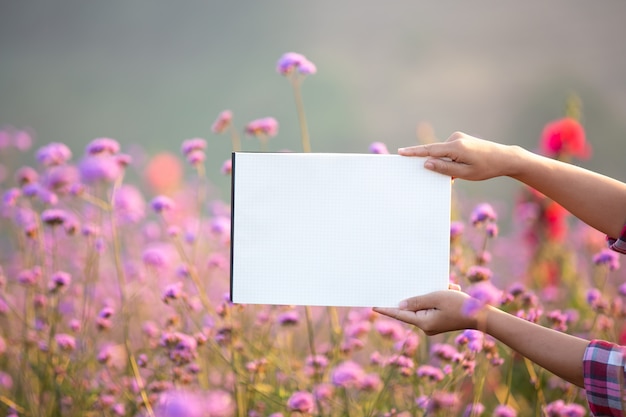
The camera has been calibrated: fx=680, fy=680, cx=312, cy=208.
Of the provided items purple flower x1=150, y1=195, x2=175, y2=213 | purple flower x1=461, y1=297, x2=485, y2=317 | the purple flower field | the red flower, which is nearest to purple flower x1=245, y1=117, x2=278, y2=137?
the purple flower field

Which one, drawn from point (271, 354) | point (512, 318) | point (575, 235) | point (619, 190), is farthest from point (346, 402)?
point (575, 235)

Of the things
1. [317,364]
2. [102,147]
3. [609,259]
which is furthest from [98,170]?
[609,259]

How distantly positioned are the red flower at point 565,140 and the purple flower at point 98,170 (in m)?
1.19

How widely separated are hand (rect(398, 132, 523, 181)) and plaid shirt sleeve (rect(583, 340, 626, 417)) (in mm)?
257

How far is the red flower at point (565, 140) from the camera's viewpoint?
1860 millimetres

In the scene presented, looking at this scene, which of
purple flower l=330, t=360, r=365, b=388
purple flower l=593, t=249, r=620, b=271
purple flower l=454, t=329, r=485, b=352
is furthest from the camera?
purple flower l=593, t=249, r=620, b=271

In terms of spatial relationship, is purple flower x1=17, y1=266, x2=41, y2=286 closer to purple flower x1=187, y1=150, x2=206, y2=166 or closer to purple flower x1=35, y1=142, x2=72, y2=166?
purple flower x1=35, y1=142, x2=72, y2=166

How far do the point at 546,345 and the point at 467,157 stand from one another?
0.26 metres

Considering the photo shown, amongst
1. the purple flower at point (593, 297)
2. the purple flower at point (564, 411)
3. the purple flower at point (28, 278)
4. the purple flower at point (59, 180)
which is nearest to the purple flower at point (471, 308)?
the purple flower at point (564, 411)

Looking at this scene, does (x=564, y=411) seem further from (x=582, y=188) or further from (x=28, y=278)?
(x=28, y=278)

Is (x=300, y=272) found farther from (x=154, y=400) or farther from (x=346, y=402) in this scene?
(x=154, y=400)

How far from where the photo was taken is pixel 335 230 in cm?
93

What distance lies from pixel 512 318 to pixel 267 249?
1.10 feet

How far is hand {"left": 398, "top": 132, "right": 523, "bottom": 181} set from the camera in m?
0.89
